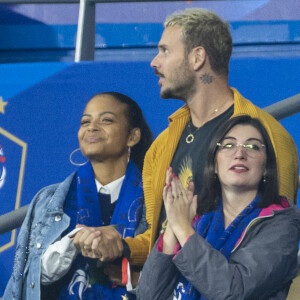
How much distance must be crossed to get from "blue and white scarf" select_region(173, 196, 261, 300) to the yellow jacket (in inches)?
5.7

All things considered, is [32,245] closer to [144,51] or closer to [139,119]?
[139,119]

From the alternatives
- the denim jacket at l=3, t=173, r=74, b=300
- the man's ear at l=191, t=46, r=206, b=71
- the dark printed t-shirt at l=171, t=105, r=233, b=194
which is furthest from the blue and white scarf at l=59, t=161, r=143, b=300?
the man's ear at l=191, t=46, r=206, b=71

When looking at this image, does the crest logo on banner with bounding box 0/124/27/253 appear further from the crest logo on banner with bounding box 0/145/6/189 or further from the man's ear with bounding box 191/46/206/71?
the man's ear with bounding box 191/46/206/71

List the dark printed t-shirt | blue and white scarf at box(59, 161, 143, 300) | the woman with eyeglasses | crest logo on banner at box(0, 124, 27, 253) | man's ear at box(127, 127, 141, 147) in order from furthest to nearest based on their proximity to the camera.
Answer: crest logo on banner at box(0, 124, 27, 253)
man's ear at box(127, 127, 141, 147)
blue and white scarf at box(59, 161, 143, 300)
the dark printed t-shirt
the woman with eyeglasses

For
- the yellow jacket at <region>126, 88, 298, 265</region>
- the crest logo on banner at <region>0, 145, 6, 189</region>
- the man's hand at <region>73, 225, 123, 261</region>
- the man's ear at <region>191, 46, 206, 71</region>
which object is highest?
the man's ear at <region>191, 46, 206, 71</region>

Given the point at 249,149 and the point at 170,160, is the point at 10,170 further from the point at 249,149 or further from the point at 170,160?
the point at 249,149

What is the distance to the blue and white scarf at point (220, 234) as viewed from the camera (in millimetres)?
2330

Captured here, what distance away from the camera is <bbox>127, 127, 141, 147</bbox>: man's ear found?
2957 millimetres

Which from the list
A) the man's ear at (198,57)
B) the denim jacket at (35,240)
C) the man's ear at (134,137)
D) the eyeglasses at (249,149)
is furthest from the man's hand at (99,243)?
the man's ear at (198,57)

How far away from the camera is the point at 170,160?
2.66m

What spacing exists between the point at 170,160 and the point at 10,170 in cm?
118

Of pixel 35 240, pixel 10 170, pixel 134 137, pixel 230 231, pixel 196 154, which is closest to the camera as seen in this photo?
pixel 230 231

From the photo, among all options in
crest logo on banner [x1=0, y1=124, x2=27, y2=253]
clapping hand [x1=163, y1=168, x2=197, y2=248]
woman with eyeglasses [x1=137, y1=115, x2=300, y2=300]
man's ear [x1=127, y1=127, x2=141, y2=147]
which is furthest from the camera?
crest logo on banner [x1=0, y1=124, x2=27, y2=253]

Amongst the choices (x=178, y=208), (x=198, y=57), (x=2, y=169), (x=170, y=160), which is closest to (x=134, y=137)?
(x=170, y=160)
